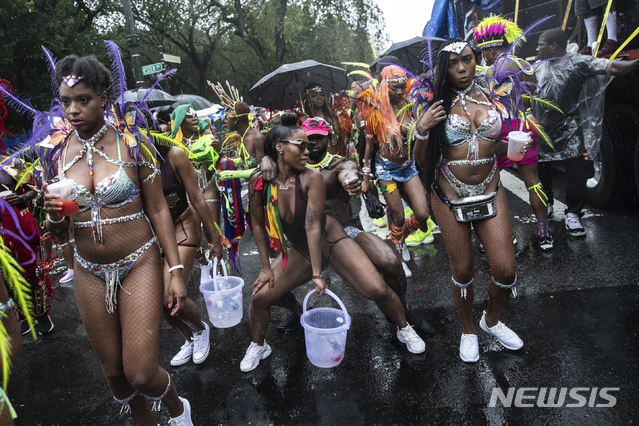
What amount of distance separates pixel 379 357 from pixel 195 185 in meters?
1.93

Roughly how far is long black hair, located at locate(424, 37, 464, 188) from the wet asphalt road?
143 centimetres

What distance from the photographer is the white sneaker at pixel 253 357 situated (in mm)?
3287

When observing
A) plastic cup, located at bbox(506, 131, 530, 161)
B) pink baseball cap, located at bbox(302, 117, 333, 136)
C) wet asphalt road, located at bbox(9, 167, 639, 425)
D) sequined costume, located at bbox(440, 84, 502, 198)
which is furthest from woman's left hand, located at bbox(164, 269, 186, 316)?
plastic cup, located at bbox(506, 131, 530, 161)

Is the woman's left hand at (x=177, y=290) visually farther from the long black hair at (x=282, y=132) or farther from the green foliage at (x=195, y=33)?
the green foliage at (x=195, y=33)

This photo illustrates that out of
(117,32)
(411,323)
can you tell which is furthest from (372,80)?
(117,32)

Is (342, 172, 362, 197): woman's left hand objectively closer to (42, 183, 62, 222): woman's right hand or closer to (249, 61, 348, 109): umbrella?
(42, 183, 62, 222): woman's right hand

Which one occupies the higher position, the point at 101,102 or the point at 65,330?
the point at 101,102

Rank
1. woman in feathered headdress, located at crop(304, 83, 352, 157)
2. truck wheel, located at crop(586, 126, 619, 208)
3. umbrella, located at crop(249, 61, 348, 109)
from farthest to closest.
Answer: umbrella, located at crop(249, 61, 348, 109)
woman in feathered headdress, located at crop(304, 83, 352, 157)
truck wheel, located at crop(586, 126, 619, 208)

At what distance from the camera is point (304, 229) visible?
3250 millimetres

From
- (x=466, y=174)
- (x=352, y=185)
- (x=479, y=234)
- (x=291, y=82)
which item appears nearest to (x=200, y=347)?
(x=352, y=185)

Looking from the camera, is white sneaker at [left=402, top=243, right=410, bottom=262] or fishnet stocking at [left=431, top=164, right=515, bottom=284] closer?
fishnet stocking at [left=431, top=164, right=515, bottom=284]

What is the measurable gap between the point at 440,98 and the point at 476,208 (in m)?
0.81

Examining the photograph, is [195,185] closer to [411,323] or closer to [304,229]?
[304,229]

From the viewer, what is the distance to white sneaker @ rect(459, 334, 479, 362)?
3051 millimetres
